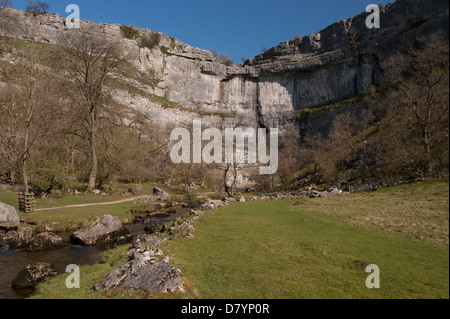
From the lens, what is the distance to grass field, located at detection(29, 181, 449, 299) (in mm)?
6863

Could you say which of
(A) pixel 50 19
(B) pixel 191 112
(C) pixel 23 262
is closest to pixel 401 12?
(B) pixel 191 112

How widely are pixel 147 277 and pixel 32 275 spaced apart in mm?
5419

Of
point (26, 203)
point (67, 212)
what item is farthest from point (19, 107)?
point (67, 212)

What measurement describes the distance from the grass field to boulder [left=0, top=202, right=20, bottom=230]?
8.31 meters

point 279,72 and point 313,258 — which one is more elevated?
point 279,72

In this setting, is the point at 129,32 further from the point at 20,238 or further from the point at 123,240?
the point at 123,240

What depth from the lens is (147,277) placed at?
764 centimetres

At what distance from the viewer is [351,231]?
12.2 m

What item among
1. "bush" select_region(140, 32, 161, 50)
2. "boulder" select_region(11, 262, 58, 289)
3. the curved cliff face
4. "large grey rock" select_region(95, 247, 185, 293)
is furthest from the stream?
"bush" select_region(140, 32, 161, 50)

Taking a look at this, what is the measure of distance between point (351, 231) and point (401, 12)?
281 ft

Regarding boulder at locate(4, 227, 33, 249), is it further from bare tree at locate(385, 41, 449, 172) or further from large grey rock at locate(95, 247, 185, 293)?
bare tree at locate(385, 41, 449, 172)

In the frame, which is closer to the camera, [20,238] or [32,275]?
[32,275]

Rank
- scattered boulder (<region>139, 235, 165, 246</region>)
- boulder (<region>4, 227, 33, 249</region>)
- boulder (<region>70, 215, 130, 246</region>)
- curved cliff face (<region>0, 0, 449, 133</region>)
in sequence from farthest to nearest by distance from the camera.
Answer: curved cliff face (<region>0, 0, 449, 133</region>), boulder (<region>70, 215, 130, 246</region>), boulder (<region>4, 227, 33, 249</region>), scattered boulder (<region>139, 235, 165, 246</region>)

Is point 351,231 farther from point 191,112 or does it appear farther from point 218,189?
point 191,112
